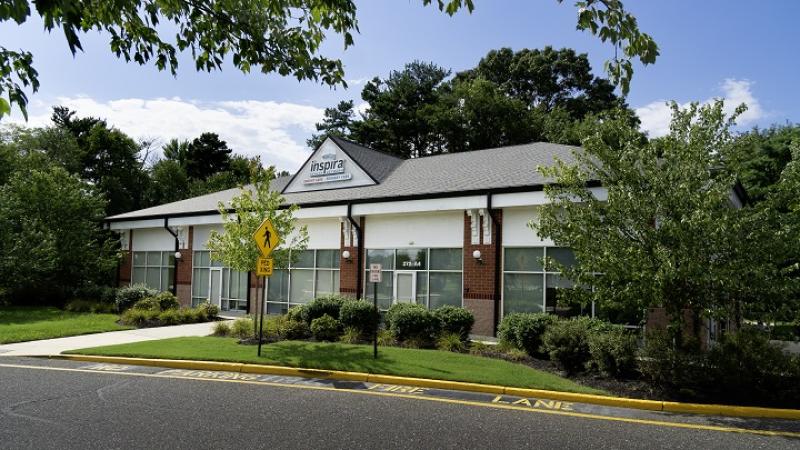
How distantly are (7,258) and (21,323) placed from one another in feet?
21.2

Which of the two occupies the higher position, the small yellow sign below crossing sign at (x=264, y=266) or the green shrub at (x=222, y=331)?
the small yellow sign below crossing sign at (x=264, y=266)

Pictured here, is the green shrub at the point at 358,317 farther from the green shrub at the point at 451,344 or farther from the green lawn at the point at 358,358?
the green shrub at the point at 451,344

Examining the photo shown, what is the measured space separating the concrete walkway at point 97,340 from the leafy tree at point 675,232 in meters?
12.2

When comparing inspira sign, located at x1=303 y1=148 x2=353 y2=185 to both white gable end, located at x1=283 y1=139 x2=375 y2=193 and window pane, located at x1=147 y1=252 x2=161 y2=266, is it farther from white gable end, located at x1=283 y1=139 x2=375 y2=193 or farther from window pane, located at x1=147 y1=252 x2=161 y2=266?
window pane, located at x1=147 y1=252 x2=161 y2=266

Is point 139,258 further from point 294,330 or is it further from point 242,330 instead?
point 294,330

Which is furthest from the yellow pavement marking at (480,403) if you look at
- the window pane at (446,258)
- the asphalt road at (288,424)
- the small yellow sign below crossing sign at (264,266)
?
the window pane at (446,258)

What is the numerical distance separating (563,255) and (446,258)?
3.99 m

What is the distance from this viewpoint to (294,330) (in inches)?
630

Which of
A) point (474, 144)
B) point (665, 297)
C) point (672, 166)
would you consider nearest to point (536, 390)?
point (665, 297)

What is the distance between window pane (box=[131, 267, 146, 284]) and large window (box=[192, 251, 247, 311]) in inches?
168

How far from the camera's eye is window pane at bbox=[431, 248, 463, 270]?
18.2 metres

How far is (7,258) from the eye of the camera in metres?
24.0

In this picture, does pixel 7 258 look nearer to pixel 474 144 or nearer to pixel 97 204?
pixel 97 204

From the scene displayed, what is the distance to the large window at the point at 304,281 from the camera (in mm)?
21328
